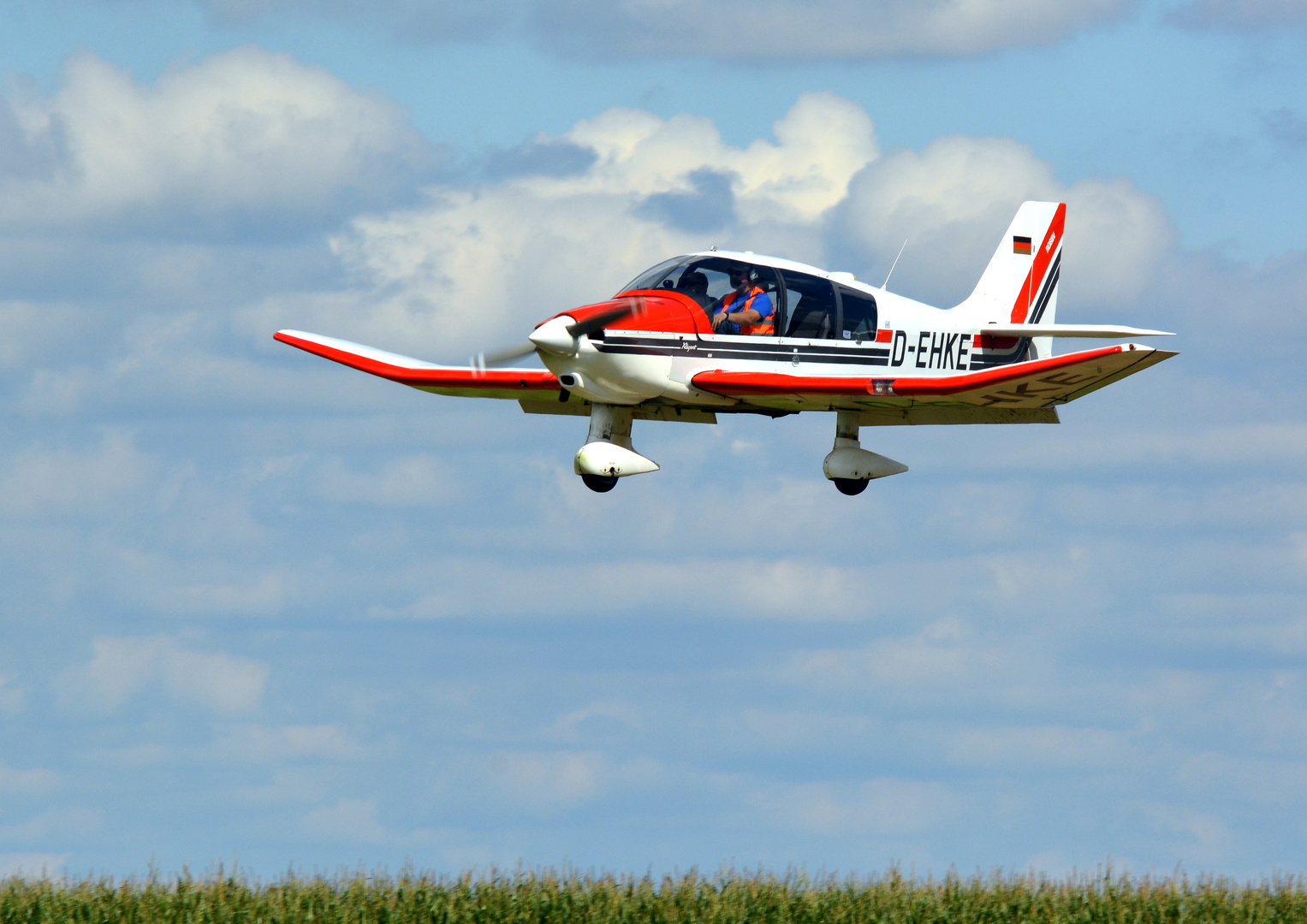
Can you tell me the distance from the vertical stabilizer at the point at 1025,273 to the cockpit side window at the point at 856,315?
304cm

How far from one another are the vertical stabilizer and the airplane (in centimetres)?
116

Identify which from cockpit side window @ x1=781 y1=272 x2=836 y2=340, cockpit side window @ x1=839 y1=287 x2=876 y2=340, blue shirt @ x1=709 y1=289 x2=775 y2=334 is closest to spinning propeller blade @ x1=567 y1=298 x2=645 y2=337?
blue shirt @ x1=709 y1=289 x2=775 y2=334

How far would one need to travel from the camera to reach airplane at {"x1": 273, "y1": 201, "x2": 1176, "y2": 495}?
20438 millimetres

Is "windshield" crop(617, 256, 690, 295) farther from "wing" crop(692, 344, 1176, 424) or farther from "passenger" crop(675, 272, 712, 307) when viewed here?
"wing" crop(692, 344, 1176, 424)

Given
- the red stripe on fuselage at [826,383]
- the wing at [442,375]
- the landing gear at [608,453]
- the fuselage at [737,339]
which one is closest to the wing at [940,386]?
the red stripe on fuselage at [826,383]

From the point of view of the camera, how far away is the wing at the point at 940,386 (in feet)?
65.8

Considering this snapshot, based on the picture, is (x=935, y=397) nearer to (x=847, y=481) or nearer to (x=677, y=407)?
(x=847, y=481)

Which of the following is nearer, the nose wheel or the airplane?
the airplane

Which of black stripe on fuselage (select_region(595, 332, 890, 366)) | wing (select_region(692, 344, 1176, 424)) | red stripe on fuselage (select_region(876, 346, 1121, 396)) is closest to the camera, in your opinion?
red stripe on fuselage (select_region(876, 346, 1121, 396))

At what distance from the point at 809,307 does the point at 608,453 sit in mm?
3693

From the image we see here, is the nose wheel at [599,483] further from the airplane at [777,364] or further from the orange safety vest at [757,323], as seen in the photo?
the orange safety vest at [757,323]

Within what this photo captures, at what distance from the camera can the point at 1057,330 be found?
893 inches

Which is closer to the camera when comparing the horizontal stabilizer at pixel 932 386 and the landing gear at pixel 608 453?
the horizontal stabilizer at pixel 932 386

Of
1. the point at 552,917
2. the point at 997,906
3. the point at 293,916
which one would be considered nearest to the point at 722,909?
the point at 552,917
